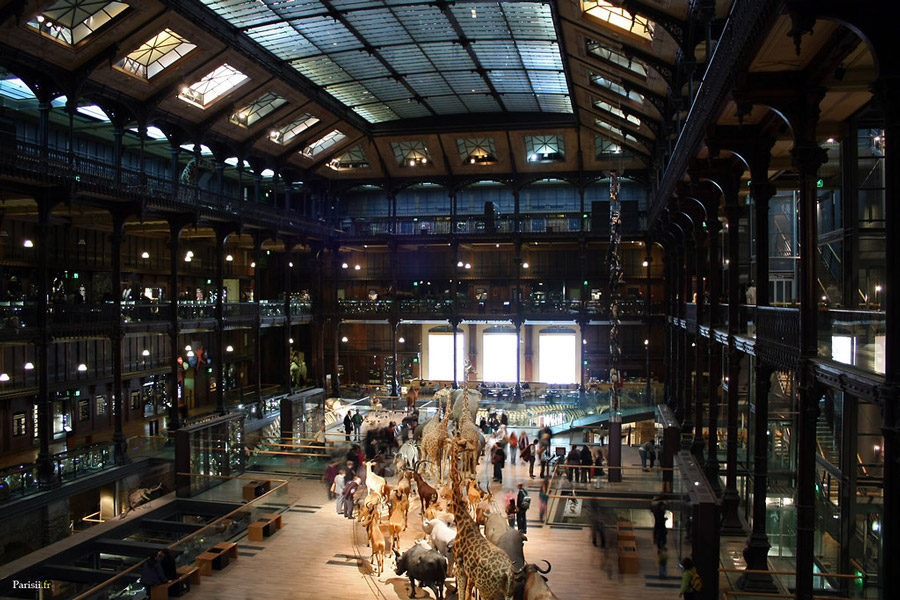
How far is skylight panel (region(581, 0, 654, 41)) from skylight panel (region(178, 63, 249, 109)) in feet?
44.1

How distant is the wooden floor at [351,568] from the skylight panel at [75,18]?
15.0 m

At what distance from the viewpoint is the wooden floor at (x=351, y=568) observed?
39.7ft

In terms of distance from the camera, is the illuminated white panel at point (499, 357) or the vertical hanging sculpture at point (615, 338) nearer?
the vertical hanging sculpture at point (615, 338)

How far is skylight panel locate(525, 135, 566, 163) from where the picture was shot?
33.0m

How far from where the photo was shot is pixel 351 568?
13273mm

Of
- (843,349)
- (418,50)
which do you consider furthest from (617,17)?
(843,349)

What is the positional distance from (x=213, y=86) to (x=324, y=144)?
388 inches

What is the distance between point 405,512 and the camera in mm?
12727

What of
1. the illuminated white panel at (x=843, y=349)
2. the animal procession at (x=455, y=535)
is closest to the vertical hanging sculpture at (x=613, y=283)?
the animal procession at (x=455, y=535)

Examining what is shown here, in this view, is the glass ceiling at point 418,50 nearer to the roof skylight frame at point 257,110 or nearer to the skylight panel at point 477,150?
the roof skylight frame at point 257,110

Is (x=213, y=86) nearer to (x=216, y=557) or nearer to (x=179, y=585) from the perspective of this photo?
(x=216, y=557)

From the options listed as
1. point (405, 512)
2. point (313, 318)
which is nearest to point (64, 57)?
point (405, 512)

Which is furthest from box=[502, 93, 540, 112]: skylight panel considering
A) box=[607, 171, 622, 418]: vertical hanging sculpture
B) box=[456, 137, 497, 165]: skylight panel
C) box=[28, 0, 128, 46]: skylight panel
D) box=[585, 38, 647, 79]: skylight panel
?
box=[28, 0, 128, 46]: skylight panel

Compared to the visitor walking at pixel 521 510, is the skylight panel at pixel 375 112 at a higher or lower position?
higher
